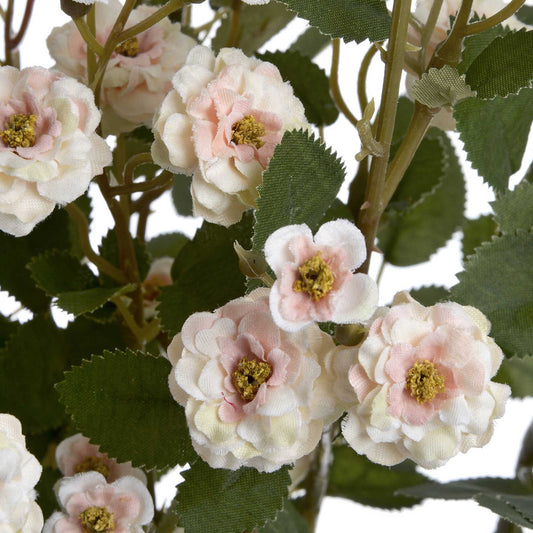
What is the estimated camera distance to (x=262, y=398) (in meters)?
0.27

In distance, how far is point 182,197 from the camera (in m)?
0.47

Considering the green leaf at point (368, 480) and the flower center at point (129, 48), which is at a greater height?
the flower center at point (129, 48)

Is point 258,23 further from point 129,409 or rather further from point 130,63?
point 129,409

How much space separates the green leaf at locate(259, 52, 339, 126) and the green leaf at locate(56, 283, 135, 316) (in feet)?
0.40

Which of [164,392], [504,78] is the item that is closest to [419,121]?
[504,78]

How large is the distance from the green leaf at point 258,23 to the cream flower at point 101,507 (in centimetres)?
23

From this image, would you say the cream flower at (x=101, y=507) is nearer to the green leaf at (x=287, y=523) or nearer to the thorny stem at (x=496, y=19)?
the green leaf at (x=287, y=523)

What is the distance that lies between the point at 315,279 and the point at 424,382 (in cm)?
5

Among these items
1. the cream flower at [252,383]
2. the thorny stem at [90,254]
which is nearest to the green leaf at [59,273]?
the thorny stem at [90,254]

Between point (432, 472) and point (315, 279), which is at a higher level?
point (315, 279)

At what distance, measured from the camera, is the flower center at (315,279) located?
24 cm

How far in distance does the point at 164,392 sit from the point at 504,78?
0.52 ft

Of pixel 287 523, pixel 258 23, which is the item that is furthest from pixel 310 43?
pixel 287 523

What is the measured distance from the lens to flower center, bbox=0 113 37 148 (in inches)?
11.8
